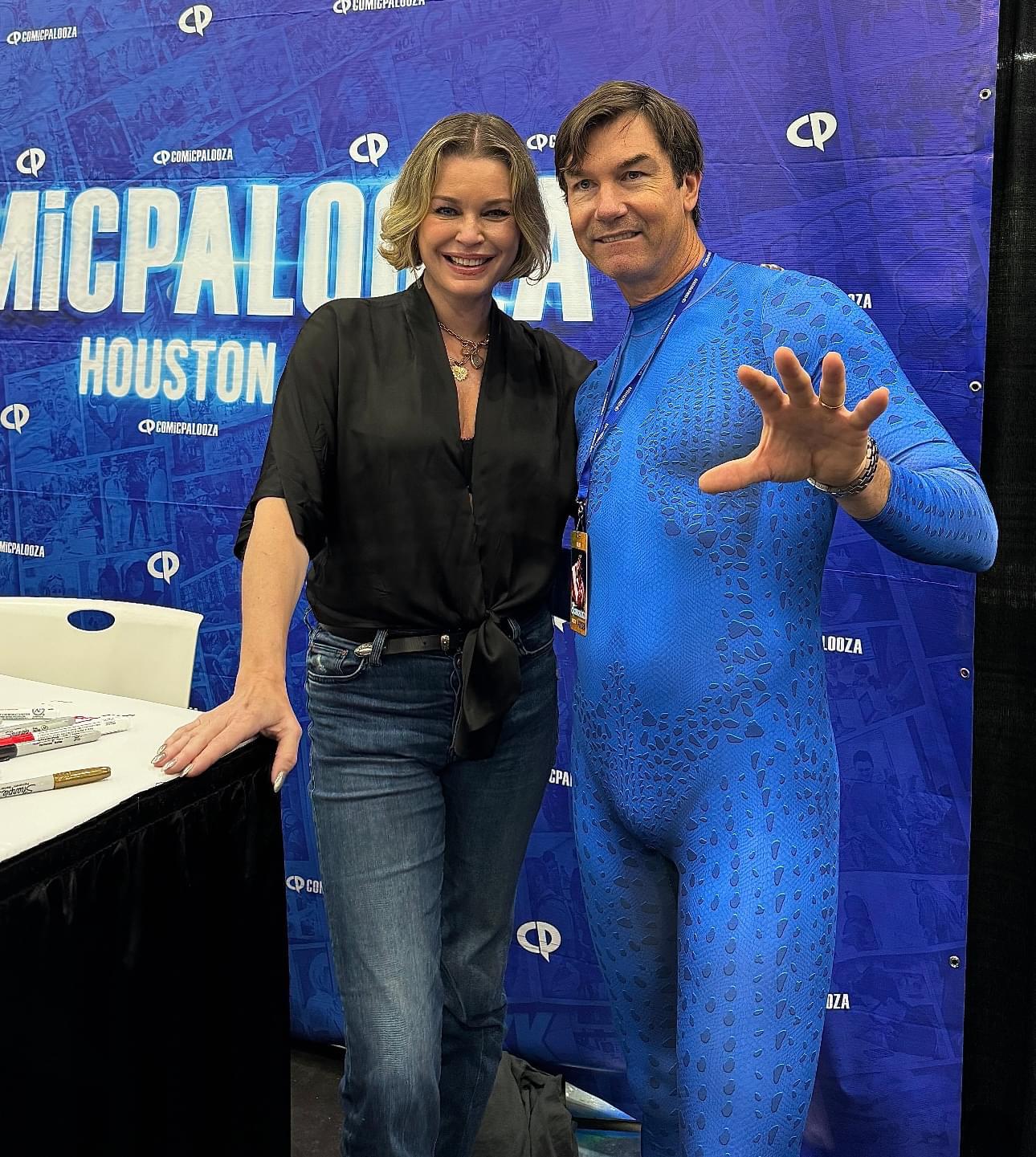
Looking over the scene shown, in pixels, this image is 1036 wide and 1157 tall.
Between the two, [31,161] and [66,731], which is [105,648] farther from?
[31,161]

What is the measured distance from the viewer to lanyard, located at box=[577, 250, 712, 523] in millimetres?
1494

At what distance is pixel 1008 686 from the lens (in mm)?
2088

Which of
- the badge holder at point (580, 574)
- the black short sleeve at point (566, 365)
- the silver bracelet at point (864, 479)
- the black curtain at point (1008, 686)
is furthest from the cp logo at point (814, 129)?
the silver bracelet at point (864, 479)

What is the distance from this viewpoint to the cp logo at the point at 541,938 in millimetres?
2521

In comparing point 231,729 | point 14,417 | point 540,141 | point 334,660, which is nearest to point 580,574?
point 334,660

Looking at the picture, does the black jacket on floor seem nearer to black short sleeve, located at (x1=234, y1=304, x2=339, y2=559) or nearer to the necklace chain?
black short sleeve, located at (x1=234, y1=304, x2=339, y2=559)

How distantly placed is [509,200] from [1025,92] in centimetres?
95

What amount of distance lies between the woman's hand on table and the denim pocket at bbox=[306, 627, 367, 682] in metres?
0.08

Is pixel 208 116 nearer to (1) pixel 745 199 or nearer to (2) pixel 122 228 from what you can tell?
(2) pixel 122 228

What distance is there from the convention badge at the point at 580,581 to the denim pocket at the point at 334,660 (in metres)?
0.30

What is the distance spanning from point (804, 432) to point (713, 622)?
0.32 metres

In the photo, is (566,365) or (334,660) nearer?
(334,660)

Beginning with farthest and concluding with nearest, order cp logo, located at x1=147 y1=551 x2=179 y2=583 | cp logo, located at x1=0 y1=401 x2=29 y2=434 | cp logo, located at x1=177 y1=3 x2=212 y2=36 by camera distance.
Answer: cp logo, located at x1=0 y1=401 x2=29 y2=434
cp logo, located at x1=147 y1=551 x2=179 y2=583
cp logo, located at x1=177 y1=3 x2=212 y2=36

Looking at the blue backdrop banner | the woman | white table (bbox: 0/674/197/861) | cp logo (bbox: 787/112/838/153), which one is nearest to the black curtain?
the blue backdrop banner
